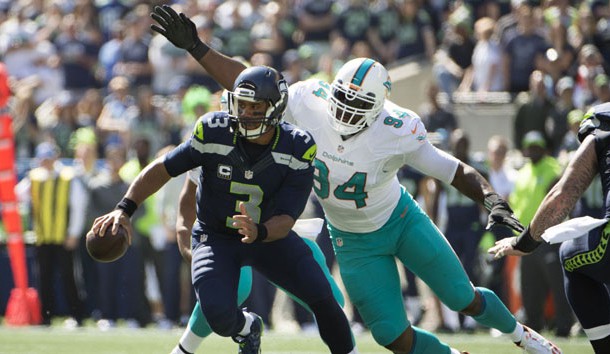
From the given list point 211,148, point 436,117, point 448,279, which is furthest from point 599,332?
point 436,117

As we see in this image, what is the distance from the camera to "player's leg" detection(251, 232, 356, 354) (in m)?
6.07

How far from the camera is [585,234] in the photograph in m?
5.91

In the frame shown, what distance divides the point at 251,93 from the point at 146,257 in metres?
5.92

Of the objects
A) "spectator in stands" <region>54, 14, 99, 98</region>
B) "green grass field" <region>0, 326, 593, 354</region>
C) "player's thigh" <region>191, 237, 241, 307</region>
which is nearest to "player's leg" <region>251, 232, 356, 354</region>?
"player's thigh" <region>191, 237, 241, 307</region>

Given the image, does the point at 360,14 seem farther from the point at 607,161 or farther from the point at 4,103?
the point at 607,161

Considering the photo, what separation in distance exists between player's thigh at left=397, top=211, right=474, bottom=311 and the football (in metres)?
1.63

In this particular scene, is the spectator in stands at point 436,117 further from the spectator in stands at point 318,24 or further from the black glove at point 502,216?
the black glove at point 502,216

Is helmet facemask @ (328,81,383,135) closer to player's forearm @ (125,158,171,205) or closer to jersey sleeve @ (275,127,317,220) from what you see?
jersey sleeve @ (275,127,317,220)

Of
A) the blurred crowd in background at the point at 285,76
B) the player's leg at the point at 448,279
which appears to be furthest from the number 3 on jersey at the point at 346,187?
the blurred crowd in background at the point at 285,76

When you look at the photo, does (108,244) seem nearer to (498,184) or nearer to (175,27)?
(175,27)

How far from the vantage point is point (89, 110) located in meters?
13.8

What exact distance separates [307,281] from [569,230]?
4.44 ft

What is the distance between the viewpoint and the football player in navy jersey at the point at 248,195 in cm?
605

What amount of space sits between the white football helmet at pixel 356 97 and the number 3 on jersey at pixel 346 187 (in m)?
0.24
